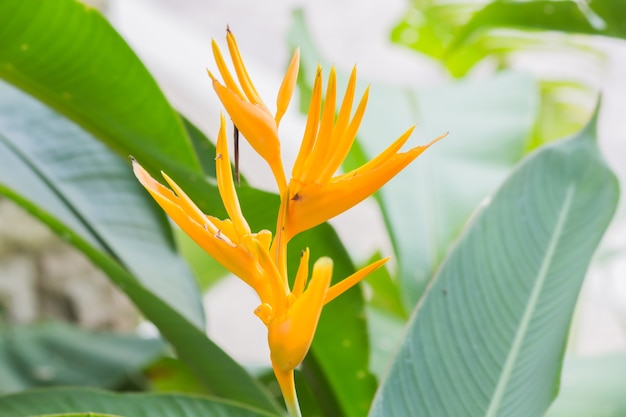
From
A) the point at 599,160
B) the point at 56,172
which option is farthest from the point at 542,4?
the point at 56,172

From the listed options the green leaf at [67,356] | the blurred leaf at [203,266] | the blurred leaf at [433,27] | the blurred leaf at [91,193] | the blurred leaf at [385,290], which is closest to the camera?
the blurred leaf at [91,193]

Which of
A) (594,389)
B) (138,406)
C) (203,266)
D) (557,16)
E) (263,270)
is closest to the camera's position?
(263,270)

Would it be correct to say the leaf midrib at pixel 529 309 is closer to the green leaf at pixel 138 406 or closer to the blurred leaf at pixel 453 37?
the green leaf at pixel 138 406

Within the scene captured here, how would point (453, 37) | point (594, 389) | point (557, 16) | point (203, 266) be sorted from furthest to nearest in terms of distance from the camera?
point (453, 37) → point (203, 266) → point (557, 16) → point (594, 389)

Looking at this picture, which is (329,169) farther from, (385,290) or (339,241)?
(385,290)

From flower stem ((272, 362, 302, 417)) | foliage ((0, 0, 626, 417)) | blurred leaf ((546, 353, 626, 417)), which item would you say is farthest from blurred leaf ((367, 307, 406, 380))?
flower stem ((272, 362, 302, 417))

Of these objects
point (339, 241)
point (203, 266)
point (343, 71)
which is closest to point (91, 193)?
point (339, 241)

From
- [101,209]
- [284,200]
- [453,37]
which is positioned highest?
[453,37]

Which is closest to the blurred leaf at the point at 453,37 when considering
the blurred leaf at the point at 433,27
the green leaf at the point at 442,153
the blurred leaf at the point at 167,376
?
the blurred leaf at the point at 433,27
